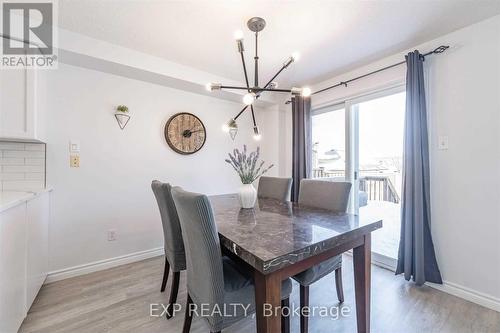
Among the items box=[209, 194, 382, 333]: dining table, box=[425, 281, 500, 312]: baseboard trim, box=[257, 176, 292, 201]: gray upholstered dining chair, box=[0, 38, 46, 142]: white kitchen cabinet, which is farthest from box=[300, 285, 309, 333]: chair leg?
box=[0, 38, 46, 142]: white kitchen cabinet

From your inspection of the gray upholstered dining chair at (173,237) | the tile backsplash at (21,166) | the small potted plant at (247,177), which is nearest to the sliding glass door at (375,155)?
the small potted plant at (247,177)

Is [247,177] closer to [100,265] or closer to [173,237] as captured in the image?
[173,237]

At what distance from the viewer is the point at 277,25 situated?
6.34ft

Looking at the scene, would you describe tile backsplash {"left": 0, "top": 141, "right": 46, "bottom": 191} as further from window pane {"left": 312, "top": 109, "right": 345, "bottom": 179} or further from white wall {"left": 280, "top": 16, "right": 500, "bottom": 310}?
white wall {"left": 280, "top": 16, "right": 500, "bottom": 310}

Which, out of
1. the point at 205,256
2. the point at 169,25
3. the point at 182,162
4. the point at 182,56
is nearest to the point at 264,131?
the point at 182,162

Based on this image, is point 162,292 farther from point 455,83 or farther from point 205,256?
point 455,83

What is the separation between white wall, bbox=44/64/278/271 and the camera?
225 cm

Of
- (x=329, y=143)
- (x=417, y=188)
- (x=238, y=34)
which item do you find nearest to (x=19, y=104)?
(x=238, y=34)

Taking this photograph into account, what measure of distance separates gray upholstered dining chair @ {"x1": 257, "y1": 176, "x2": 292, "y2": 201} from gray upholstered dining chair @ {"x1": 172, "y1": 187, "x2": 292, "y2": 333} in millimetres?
1245

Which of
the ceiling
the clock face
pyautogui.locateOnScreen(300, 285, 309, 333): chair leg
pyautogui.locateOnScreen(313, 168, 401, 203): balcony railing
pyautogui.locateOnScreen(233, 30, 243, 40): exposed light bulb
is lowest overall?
pyautogui.locateOnScreen(300, 285, 309, 333): chair leg

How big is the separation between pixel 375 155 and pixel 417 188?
747mm

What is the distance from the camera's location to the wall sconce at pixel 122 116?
248 cm

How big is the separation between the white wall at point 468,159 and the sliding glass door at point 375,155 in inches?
15.6

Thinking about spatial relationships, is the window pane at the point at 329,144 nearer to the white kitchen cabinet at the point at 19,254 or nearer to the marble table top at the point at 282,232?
the marble table top at the point at 282,232
